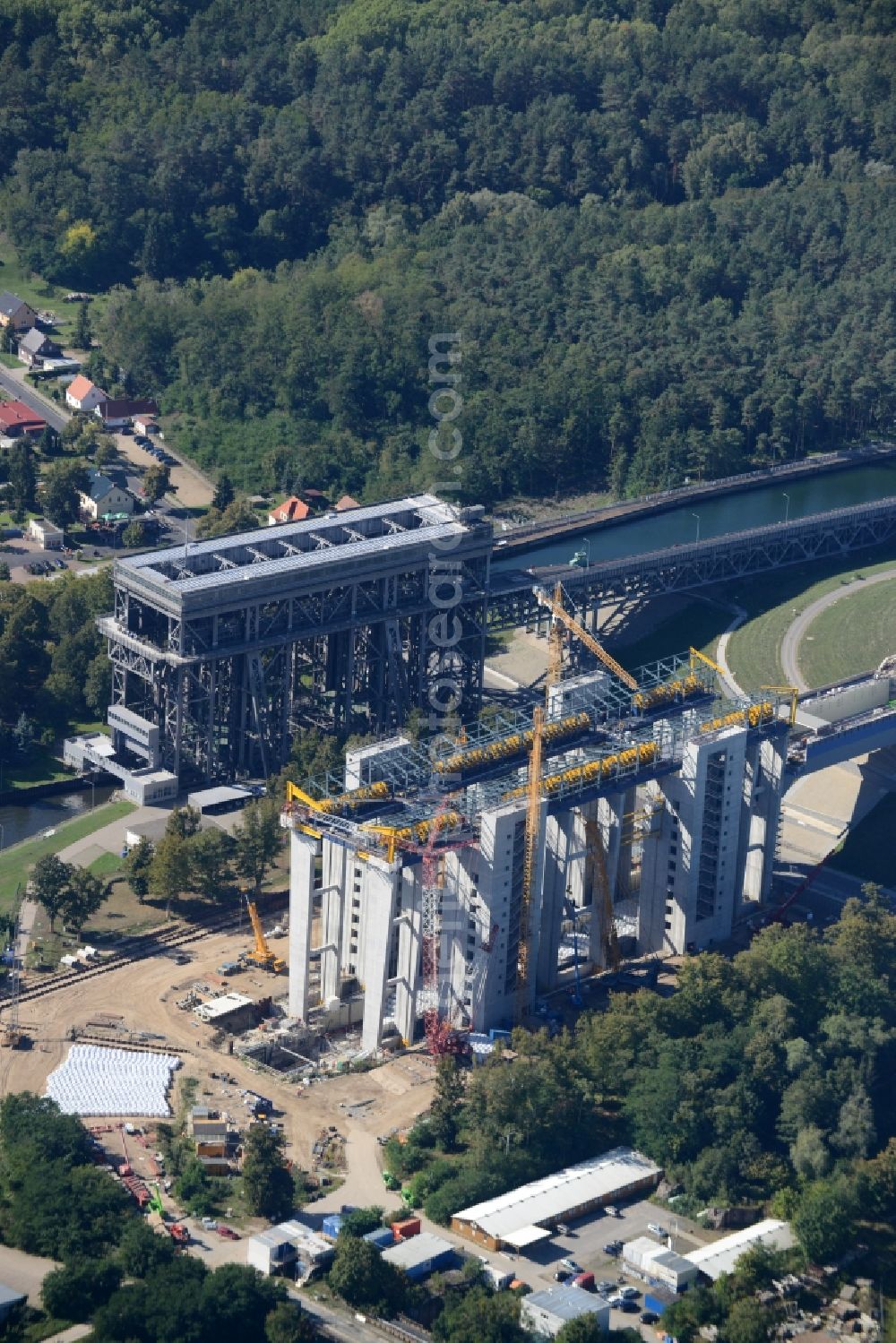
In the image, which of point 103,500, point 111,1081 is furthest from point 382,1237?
point 103,500

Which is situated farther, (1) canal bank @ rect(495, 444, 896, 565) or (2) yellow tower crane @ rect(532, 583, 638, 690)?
(1) canal bank @ rect(495, 444, 896, 565)

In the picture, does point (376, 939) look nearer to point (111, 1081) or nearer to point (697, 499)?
point (111, 1081)

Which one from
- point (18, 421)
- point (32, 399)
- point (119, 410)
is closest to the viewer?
point (18, 421)

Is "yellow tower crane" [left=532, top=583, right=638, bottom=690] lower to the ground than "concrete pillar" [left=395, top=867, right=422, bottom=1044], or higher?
higher

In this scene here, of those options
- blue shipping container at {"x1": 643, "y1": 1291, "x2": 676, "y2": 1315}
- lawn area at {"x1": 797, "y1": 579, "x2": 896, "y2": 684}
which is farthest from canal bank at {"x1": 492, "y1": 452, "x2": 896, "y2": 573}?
blue shipping container at {"x1": 643, "y1": 1291, "x2": 676, "y2": 1315}

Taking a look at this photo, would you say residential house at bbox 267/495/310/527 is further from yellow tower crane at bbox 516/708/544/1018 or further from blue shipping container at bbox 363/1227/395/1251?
blue shipping container at bbox 363/1227/395/1251

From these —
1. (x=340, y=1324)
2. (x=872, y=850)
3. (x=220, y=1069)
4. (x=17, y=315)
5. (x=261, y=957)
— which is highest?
(x=17, y=315)

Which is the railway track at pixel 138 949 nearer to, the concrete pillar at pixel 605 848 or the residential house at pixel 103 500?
the concrete pillar at pixel 605 848
